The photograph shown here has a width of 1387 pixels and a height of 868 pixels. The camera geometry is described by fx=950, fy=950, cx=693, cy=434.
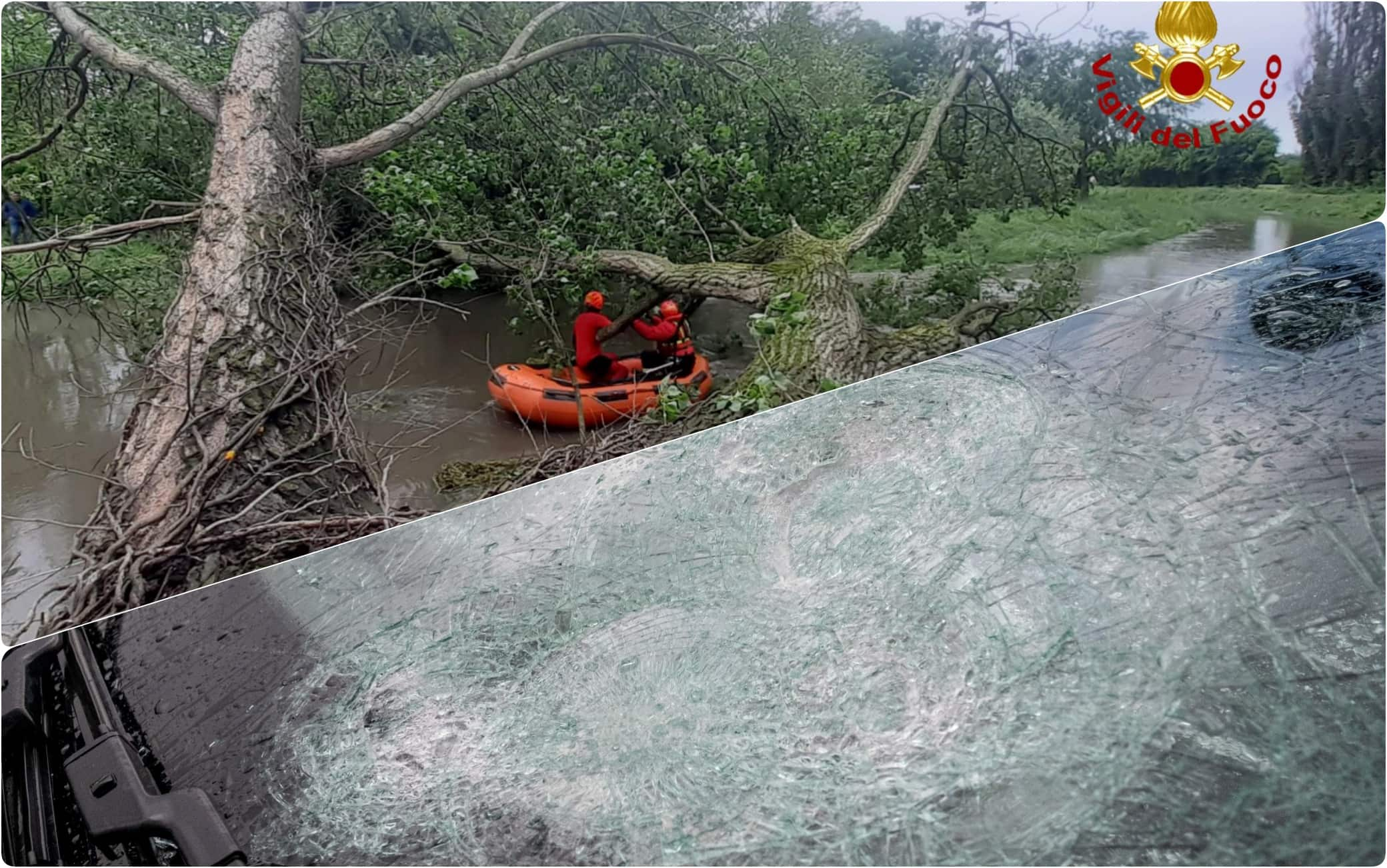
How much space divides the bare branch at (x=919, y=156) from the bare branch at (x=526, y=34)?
1482 mm

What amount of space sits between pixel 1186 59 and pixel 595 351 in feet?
9.21

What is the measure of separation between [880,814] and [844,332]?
233 cm

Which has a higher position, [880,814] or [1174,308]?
[1174,308]

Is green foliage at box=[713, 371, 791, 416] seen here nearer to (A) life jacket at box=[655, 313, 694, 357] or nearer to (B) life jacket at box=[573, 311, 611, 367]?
(A) life jacket at box=[655, 313, 694, 357]

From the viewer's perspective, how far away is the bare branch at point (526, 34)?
3.18 meters

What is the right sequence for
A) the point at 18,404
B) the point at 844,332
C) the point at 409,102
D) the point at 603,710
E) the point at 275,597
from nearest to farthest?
the point at 603,710
the point at 275,597
the point at 18,404
the point at 409,102
the point at 844,332

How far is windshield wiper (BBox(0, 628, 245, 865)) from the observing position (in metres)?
1.49

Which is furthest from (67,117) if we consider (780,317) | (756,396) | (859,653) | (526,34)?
(859,653)

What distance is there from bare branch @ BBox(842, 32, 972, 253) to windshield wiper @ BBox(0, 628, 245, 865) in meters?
3.12

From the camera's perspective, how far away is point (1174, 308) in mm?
3295

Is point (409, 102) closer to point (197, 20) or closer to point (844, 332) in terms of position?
point (197, 20)

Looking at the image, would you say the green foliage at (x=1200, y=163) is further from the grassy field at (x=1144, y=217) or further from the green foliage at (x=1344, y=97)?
the green foliage at (x=1344, y=97)

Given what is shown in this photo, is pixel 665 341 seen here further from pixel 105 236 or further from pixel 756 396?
pixel 105 236

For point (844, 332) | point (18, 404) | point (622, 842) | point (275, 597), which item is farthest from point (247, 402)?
point (844, 332)
